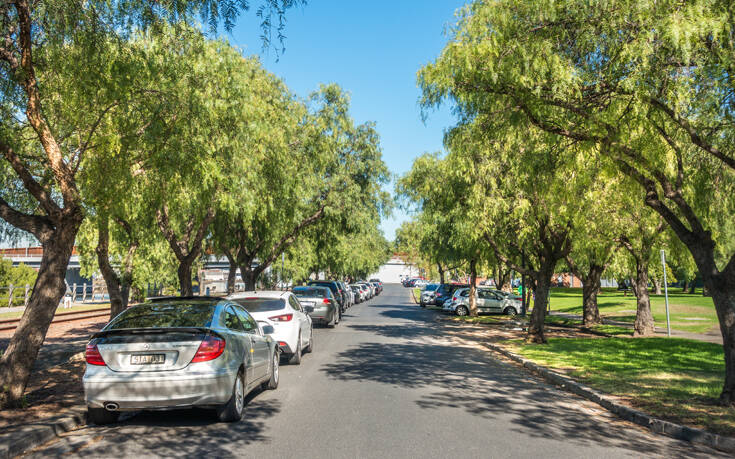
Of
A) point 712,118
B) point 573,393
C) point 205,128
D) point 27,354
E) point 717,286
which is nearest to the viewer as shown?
point 27,354

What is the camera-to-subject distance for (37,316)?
317 inches

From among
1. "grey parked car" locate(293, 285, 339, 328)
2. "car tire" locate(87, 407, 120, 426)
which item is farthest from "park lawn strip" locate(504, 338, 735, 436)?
"grey parked car" locate(293, 285, 339, 328)

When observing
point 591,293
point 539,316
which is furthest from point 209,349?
point 591,293

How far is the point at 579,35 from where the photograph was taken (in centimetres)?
838

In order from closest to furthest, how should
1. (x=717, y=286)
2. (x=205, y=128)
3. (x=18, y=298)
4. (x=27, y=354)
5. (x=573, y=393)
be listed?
(x=27, y=354)
(x=717, y=286)
(x=573, y=393)
(x=205, y=128)
(x=18, y=298)

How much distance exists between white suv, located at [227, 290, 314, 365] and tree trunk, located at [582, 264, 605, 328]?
15430 millimetres

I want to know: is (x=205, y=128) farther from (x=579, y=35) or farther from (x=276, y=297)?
(x=579, y=35)

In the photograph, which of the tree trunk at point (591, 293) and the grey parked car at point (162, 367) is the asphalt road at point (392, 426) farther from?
the tree trunk at point (591, 293)

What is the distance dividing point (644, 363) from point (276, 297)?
27.9ft

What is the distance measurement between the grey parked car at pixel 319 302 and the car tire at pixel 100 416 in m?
14.9

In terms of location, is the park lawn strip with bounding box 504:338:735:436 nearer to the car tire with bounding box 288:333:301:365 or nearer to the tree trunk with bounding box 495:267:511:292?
the car tire with bounding box 288:333:301:365

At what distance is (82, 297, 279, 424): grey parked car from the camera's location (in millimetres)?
6574

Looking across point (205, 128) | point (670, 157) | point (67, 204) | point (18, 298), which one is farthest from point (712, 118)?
point (18, 298)

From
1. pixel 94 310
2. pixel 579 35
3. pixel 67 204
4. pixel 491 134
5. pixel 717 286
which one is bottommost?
pixel 94 310
